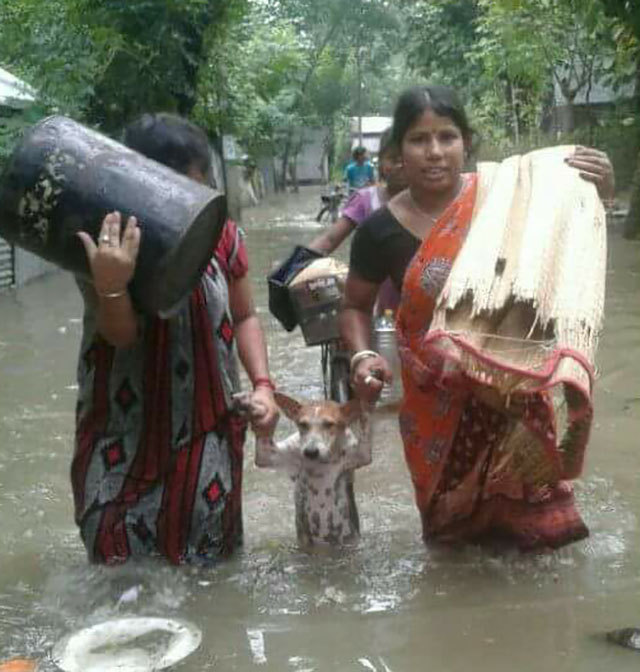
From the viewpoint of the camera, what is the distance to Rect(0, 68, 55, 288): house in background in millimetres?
12391

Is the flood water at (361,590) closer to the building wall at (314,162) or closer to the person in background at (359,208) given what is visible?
the person in background at (359,208)

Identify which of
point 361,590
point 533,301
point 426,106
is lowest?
point 361,590

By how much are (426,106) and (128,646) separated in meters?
1.81

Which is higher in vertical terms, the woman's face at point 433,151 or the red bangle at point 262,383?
the woman's face at point 433,151

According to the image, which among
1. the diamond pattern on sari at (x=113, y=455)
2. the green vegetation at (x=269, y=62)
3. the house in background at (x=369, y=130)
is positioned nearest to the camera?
the diamond pattern on sari at (x=113, y=455)

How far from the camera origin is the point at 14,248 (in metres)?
12.4

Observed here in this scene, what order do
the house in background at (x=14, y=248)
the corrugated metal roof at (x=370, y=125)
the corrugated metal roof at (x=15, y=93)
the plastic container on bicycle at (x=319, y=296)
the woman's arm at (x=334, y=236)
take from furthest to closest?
the corrugated metal roof at (x=370, y=125) → the corrugated metal roof at (x=15, y=93) → the house in background at (x=14, y=248) → the woman's arm at (x=334, y=236) → the plastic container on bicycle at (x=319, y=296)

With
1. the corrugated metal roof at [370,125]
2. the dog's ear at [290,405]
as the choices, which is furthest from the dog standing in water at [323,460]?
the corrugated metal roof at [370,125]

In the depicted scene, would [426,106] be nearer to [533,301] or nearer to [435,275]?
[435,275]

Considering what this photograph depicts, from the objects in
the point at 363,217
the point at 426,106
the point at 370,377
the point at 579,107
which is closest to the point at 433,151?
the point at 426,106

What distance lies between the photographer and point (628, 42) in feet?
40.0

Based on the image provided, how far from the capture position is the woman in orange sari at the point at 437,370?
10.5ft

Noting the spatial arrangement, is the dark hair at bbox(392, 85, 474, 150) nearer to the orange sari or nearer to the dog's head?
the orange sari

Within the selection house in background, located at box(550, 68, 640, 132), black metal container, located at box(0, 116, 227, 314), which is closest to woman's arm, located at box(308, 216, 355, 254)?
black metal container, located at box(0, 116, 227, 314)
